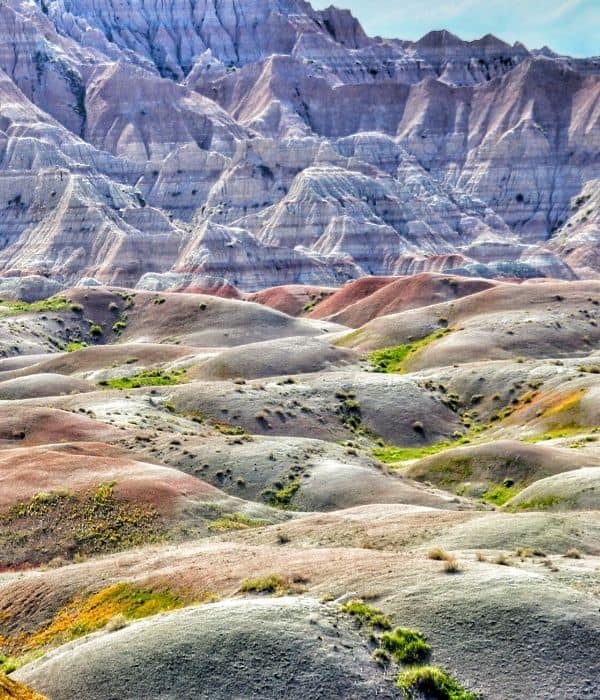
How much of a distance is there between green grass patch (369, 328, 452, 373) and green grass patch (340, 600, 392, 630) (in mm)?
58784

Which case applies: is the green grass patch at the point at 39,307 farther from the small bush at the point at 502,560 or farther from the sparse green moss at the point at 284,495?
the small bush at the point at 502,560

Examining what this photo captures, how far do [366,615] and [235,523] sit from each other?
1597 centimetres

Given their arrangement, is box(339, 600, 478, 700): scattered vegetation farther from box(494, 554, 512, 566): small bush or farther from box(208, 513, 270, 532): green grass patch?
box(208, 513, 270, 532): green grass patch

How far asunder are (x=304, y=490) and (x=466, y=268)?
5556 inches

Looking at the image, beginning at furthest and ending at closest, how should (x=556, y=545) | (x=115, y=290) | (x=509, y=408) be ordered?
(x=115, y=290)
(x=509, y=408)
(x=556, y=545)

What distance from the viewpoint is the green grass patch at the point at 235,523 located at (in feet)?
132

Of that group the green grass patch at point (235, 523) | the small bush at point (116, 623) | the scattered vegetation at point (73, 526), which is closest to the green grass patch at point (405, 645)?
the small bush at point (116, 623)

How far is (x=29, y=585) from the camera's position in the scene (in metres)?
33.0

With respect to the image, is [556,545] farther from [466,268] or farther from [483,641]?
[466,268]

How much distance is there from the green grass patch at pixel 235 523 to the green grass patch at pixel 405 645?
51.9 ft

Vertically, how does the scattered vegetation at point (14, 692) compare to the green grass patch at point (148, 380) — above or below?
above

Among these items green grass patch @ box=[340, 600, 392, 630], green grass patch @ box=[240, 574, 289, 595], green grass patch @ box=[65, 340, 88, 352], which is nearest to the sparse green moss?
green grass patch @ box=[240, 574, 289, 595]

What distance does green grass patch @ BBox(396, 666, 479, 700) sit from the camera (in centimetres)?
2316

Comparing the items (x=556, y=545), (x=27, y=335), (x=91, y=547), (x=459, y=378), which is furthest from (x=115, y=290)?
(x=556, y=545)
